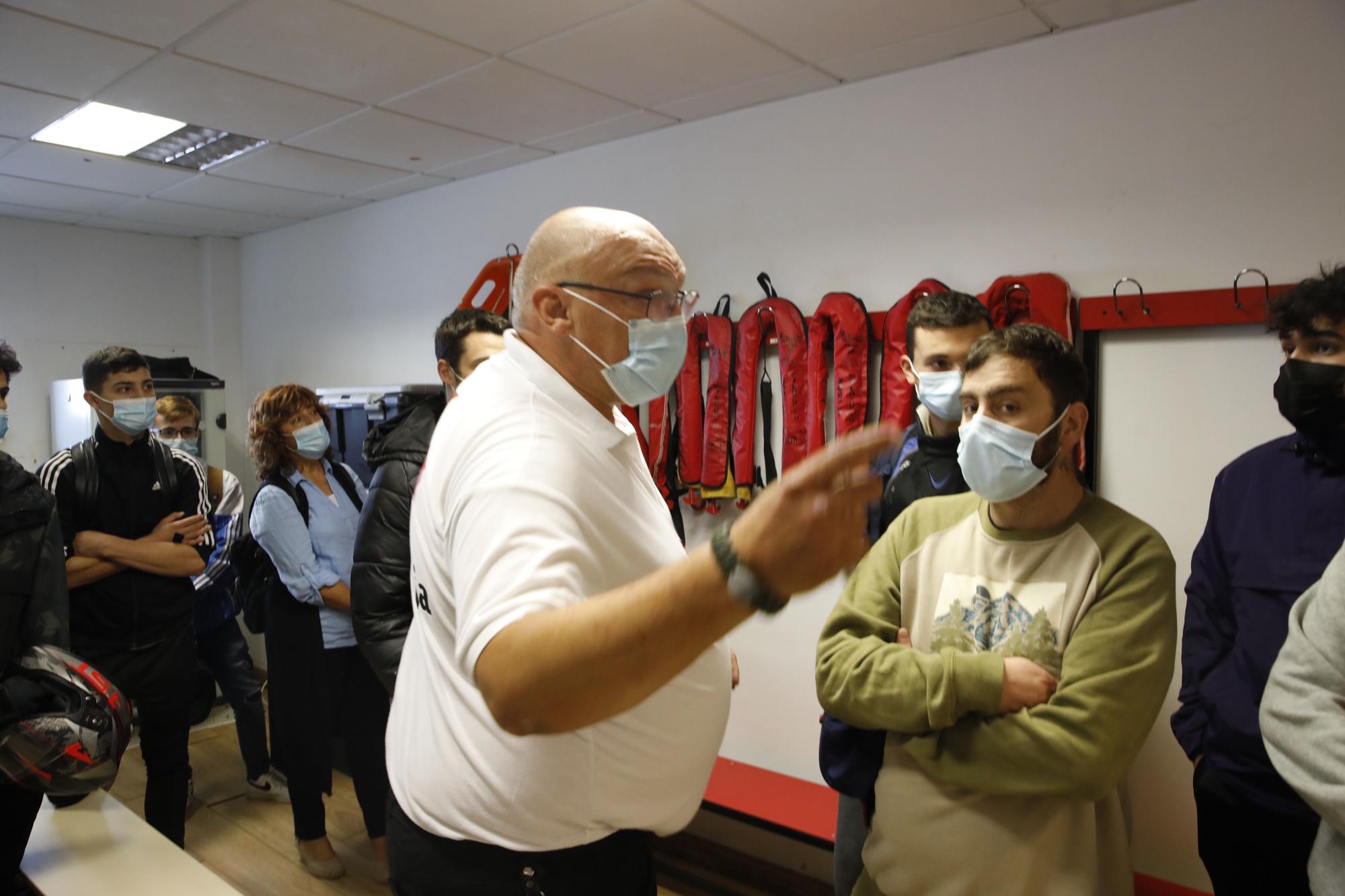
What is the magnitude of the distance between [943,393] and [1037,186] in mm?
1034

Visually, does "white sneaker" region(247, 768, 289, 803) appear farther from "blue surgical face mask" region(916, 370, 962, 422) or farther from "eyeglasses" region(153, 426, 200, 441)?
"blue surgical face mask" region(916, 370, 962, 422)

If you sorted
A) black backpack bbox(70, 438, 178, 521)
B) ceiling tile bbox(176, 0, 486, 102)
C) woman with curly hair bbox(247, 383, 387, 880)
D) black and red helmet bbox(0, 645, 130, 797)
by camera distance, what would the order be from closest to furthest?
black and red helmet bbox(0, 645, 130, 797)
ceiling tile bbox(176, 0, 486, 102)
black backpack bbox(70, 438, 178, 521)
woman with curly hair bbox(247, 383, 387, 880)

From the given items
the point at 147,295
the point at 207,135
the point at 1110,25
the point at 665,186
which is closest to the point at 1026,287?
the point at 1110,25

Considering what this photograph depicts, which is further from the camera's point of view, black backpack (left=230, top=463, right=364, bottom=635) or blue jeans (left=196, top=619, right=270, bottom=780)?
blue jeans (left=196, top=619, right=270, bottom=780)

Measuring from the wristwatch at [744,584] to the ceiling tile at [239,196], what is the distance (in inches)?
172

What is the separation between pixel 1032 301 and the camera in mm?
2520

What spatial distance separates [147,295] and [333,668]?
12.9 ft

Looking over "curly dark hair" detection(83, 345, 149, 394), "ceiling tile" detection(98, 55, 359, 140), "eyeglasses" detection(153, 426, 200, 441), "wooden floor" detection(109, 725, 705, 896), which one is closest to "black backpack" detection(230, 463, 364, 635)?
"curly dark hair" detection(83, 345, 149, 394)

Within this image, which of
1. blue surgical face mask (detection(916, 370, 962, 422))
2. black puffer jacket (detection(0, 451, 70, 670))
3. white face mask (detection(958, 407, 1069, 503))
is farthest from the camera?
blue surgical face mask (detection(916, 370, 962, 422))

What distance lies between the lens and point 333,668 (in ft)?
9.47

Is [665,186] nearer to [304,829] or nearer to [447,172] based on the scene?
[447,172]

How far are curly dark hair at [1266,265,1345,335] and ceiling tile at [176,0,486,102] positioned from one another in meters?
2.34

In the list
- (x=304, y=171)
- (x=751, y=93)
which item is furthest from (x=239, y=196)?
(x=751, y=93)

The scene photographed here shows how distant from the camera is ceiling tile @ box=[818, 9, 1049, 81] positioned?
97.7 inches
